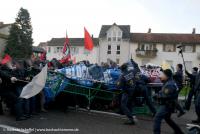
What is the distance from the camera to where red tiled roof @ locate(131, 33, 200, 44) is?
49.6m

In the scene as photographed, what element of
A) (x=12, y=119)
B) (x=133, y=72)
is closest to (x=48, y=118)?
(x=12, y=119)

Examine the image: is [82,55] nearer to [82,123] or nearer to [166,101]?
[82,123]

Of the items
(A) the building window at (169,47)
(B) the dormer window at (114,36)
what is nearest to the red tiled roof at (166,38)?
(A) the building window at (169,47)

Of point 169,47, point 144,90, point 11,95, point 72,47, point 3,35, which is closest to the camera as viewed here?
point 11,95

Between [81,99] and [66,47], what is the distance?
211 inches

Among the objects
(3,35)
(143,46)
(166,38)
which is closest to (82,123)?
(143,46)

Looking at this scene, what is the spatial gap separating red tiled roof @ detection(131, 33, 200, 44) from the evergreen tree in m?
17.6

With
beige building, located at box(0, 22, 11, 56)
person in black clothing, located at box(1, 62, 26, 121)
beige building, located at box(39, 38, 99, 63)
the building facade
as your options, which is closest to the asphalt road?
person in black clothing, located at box(1, 62, 26, 121)

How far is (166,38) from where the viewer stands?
50688mm

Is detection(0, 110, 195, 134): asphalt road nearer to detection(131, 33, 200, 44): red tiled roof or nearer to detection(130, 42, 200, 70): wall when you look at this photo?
detection(130, 42, 200, 70): wall

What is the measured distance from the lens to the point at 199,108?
8.24m

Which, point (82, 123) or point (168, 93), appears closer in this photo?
point (168, 93)

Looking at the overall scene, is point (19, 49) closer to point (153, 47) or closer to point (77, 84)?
point (153, 47)

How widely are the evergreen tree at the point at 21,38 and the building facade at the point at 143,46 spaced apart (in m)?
9.59
